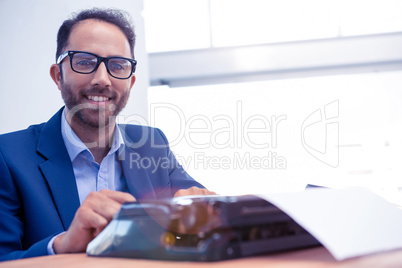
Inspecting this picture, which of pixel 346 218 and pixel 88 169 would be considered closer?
pixel 346 218

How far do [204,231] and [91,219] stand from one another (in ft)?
0.86

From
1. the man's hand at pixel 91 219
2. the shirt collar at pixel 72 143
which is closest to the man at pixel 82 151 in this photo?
the shirt collar at pixel 72 143

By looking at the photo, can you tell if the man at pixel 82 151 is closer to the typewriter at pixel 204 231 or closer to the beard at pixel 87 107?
the beard at pixel 87 107

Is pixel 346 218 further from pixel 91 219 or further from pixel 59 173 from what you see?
pixel 59 173

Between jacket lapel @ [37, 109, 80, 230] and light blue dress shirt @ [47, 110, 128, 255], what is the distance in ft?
0.19

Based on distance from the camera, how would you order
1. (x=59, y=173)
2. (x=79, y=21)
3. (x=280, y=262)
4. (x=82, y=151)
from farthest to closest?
(x=79, y=21)
(x=82, y=151)
(x=59, y=173)
(x=280, y=262)

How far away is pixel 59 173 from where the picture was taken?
3.45 ft

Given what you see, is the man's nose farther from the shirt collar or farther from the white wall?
the white wall

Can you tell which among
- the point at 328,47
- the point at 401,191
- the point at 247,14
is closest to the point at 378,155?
the point at 401,191

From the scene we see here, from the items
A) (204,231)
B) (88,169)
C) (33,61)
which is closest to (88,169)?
(88,169)

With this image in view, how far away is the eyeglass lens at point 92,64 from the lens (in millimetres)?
1198

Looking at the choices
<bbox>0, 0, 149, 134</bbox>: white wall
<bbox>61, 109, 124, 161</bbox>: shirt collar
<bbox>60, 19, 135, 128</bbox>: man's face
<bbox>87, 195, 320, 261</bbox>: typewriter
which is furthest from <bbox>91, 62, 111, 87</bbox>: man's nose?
<bbox>0, 0, 149, 134</bbox>: white wall

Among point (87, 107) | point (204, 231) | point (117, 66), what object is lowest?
point (204, 231)

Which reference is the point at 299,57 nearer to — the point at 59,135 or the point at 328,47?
the point at 328,47
